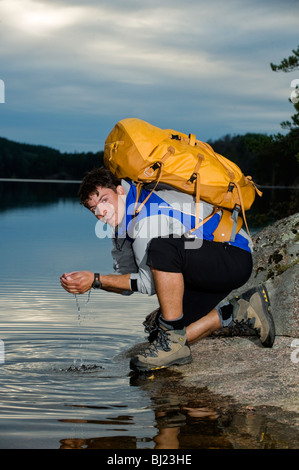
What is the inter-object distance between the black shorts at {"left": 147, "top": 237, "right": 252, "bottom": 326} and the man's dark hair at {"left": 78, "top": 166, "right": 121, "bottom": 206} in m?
0.55

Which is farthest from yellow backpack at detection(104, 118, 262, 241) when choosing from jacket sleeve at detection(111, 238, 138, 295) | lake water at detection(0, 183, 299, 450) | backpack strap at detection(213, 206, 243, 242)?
lake water at detection(0, 183, 299, 450)

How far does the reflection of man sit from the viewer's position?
191 inches

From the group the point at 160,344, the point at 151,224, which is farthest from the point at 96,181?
the point at 160,344

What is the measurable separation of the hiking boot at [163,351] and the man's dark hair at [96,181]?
1068 millimetres

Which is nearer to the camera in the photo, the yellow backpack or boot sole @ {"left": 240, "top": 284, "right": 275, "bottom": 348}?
the yellow backpack

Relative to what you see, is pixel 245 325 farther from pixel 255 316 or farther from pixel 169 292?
pixel 169 292

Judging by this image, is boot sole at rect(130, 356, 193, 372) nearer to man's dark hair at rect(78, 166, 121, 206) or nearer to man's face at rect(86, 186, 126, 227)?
man's face at rect(86, 186, 126, 227)

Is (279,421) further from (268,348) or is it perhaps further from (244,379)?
(268,348)

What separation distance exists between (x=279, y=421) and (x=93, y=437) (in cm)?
105

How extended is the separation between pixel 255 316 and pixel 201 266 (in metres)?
0.66

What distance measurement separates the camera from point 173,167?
488 centimetres

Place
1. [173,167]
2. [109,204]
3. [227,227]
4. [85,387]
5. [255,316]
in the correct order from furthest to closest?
[255,316]
[227,227]
[109,204]
[173,167]
[85,387]

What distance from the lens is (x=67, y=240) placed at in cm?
1820
